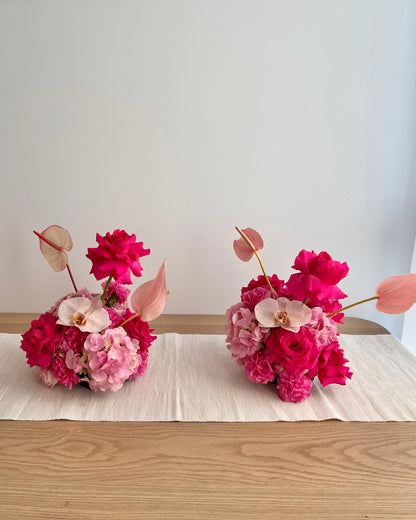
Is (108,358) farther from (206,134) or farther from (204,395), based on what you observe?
(206,134)

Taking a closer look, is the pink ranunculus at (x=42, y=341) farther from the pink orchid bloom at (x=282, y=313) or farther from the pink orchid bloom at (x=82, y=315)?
the pink orchid bloom at (x=282, y=313)

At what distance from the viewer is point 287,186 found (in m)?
1.35

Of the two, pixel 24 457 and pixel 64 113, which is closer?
pixel 24 457

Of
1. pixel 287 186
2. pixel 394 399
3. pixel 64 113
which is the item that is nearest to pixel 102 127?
pixel 64 113

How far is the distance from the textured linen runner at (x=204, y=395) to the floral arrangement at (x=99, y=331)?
42 mm

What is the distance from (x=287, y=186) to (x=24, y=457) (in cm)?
93

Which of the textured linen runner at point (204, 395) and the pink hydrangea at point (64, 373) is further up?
the pink hydrangea at point (64, 373)

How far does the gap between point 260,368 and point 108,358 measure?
28 centimetres

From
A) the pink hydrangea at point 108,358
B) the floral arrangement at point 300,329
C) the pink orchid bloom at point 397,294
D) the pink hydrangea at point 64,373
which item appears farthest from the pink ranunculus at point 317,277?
the pink hydrangea at point 64,373

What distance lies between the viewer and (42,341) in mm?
882

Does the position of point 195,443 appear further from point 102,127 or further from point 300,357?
point 102,127

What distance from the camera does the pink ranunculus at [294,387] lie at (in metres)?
0.91

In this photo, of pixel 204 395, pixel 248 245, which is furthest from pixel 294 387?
pixel 248 245

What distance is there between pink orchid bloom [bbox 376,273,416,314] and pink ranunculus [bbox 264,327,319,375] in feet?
0.51
